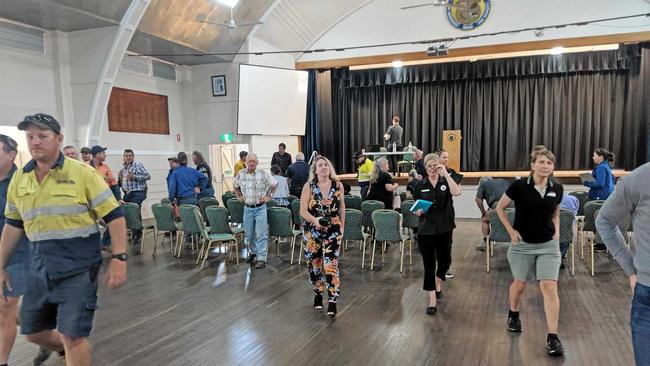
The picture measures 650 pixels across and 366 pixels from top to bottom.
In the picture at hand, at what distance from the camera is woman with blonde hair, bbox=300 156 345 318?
3.99 metres

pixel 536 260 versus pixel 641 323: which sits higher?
pixel 641 323

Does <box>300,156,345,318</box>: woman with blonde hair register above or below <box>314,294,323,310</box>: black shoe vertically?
above

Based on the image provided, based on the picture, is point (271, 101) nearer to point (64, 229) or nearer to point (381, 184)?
point (381, 184)

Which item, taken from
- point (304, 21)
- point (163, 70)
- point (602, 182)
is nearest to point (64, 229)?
point (602, 182)

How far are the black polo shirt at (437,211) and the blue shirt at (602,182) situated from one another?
3.72 meters

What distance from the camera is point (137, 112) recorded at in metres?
11.0

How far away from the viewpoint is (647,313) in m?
1.66

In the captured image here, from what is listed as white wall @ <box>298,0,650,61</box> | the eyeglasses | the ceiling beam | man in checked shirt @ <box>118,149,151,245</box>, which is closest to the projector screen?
the ceiling beam

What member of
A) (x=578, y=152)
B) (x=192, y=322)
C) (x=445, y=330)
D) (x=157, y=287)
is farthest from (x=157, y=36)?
(x=578, y=152)

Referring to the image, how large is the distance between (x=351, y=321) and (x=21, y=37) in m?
8.76

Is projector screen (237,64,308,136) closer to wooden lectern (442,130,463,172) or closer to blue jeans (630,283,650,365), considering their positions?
wooden lectern (442,130,463,172)

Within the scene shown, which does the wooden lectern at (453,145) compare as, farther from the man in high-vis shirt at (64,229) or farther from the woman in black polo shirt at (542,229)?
the man in high-vis shirt at (64,229)

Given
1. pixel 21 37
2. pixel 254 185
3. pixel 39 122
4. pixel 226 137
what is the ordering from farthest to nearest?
pixel 226 137
pixel 21 37
pixel 254 185
pixel 39 122

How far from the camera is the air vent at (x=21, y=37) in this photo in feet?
26.5
